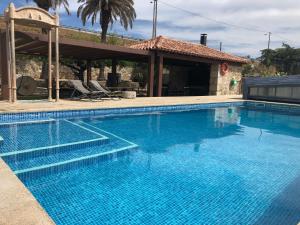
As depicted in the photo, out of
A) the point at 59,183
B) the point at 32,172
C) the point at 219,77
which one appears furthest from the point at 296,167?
the point at 219,77

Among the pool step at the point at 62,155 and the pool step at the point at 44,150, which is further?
the pool step at the point at 44,150

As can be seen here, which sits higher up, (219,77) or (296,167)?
(219,77)

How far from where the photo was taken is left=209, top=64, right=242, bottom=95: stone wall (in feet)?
70.3

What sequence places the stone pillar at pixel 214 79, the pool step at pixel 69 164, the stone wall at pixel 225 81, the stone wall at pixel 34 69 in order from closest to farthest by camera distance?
1. the pool step at pixel 69 164
2. the stone pillar at pixel 214 79
3. the stone wall at pixel 225 81
4. the stone wall at pixel 34 69

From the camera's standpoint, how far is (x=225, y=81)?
2247 centimetres

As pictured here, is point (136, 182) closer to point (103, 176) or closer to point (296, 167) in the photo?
point (103, 176)

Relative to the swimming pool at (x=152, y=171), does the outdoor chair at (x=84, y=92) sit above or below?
above

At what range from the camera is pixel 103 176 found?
16.1 feet

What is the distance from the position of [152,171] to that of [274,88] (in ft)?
51.5

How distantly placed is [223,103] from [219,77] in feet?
19.6

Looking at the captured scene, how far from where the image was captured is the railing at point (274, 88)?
1769 centimetres

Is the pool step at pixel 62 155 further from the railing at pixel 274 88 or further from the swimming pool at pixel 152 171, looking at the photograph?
the railing at pixel 274 88

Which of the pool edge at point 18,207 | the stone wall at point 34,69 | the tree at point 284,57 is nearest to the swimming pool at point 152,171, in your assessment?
the pool edge at point 18,207

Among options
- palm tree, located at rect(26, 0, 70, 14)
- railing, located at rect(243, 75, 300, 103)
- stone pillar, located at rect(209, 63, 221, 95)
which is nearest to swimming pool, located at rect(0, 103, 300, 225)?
railing, located at rect(243, 75, 300, 103)
